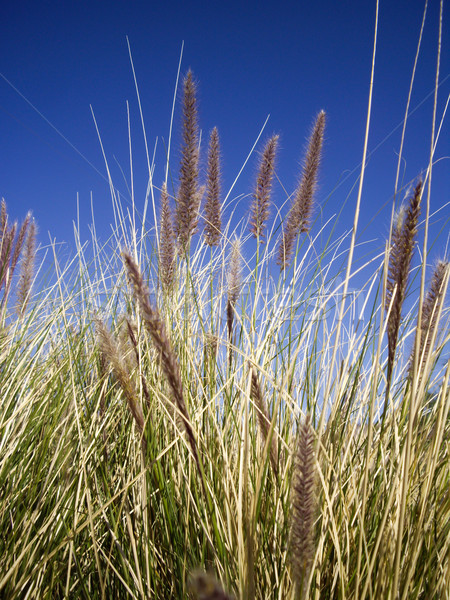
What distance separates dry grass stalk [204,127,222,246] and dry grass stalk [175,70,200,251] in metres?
0.13

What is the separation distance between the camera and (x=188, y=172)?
173 cm

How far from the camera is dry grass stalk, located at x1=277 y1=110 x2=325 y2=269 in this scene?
1887 mm

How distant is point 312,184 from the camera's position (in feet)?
6.21

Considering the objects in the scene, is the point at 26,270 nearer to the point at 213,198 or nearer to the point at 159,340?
the point at 213,198

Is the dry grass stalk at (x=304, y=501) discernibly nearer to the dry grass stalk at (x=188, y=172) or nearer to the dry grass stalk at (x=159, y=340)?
the dry grass stalk at (x=159, y=340)

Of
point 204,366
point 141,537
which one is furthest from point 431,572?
point 204,366

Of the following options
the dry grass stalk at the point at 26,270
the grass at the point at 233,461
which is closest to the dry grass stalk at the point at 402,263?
the grass at the point at 233,461

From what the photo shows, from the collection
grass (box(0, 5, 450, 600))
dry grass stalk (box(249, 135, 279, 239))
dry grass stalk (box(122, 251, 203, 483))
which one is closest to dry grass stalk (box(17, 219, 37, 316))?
grass (box(0, 5, 450, 600))

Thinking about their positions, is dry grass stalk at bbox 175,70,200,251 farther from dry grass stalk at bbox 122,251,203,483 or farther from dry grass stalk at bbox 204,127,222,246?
dry grass stalk at bbox 122,251,203,483

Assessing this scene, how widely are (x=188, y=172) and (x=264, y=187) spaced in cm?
40

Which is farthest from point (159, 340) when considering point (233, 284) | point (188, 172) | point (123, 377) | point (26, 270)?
point (26, 270)

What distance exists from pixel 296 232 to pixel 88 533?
1438 mm

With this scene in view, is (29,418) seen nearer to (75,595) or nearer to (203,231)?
(75,595)

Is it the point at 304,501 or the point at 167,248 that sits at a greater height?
the point at 167,248
